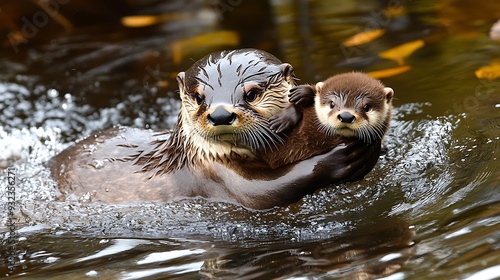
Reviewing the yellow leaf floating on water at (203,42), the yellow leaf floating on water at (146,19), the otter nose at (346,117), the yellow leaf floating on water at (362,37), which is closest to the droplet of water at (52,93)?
the yellow leaf floating on water at (203,42)

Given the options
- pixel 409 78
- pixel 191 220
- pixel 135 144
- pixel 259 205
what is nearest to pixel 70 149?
pixel 135 144

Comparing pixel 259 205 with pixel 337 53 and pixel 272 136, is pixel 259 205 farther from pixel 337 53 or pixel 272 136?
pixel 337 53

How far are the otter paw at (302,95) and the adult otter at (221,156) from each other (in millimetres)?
78

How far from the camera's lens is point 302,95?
3.87m

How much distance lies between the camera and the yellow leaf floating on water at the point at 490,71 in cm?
512

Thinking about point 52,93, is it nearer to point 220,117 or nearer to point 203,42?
point 203,42

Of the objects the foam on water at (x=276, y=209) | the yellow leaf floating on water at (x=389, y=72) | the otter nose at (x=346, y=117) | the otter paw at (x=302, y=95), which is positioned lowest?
the foam on water at (x=276, y=209)

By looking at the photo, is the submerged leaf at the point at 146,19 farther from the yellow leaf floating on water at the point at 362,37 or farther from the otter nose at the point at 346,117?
the otter nose at the point at 346,117

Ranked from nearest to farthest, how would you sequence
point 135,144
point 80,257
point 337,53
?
1. point 80,257
2. point 135,144
3. point 337,53

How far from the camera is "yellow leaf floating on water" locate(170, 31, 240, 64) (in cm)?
684

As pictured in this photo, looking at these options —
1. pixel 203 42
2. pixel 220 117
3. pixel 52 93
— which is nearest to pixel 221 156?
pixel 220 117

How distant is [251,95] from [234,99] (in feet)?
0.33

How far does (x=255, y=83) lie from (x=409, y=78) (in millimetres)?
2063

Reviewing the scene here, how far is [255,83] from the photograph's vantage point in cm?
383
